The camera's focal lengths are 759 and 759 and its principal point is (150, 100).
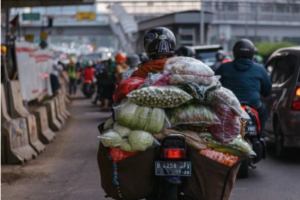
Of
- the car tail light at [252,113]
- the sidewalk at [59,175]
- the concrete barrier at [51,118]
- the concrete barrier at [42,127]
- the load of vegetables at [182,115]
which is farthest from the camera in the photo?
the concrete barrier at [51,118]

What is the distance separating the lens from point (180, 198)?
6367 mm

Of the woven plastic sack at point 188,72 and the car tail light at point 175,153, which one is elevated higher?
the woven plastic sack at point 188,72

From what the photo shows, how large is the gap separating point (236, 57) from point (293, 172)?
1.81 metres

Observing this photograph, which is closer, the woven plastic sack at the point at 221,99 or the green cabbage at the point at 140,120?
the green cabbage at the point at 140,120

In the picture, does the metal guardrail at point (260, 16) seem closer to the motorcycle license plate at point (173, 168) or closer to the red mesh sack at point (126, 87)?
the red mesh sack at point (126, 87)

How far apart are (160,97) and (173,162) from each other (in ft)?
1.77

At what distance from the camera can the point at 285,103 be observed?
37.5 ft

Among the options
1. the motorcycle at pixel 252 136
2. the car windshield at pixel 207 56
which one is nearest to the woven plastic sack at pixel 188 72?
the motorcycle at pixel 252 136

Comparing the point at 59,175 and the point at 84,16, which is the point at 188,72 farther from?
the point at 84,16

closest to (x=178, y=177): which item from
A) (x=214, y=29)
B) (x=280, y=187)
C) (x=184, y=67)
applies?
(x=184, y=67)

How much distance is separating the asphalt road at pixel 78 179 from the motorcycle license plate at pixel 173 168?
273 centimetres

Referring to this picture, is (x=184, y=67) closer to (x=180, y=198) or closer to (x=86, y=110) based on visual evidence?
(x=180, y=198)

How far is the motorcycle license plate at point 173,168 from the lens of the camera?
19.7 feet

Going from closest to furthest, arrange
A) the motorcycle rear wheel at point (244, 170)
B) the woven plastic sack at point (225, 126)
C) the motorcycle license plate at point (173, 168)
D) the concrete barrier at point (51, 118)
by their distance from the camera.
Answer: the motorcycle license plate at point (173, 168) → the woven plastic sack at point (225, 126) → the motorcycle rear wheel at point (244, 170) → the concrete barrier at point (51, 118)
